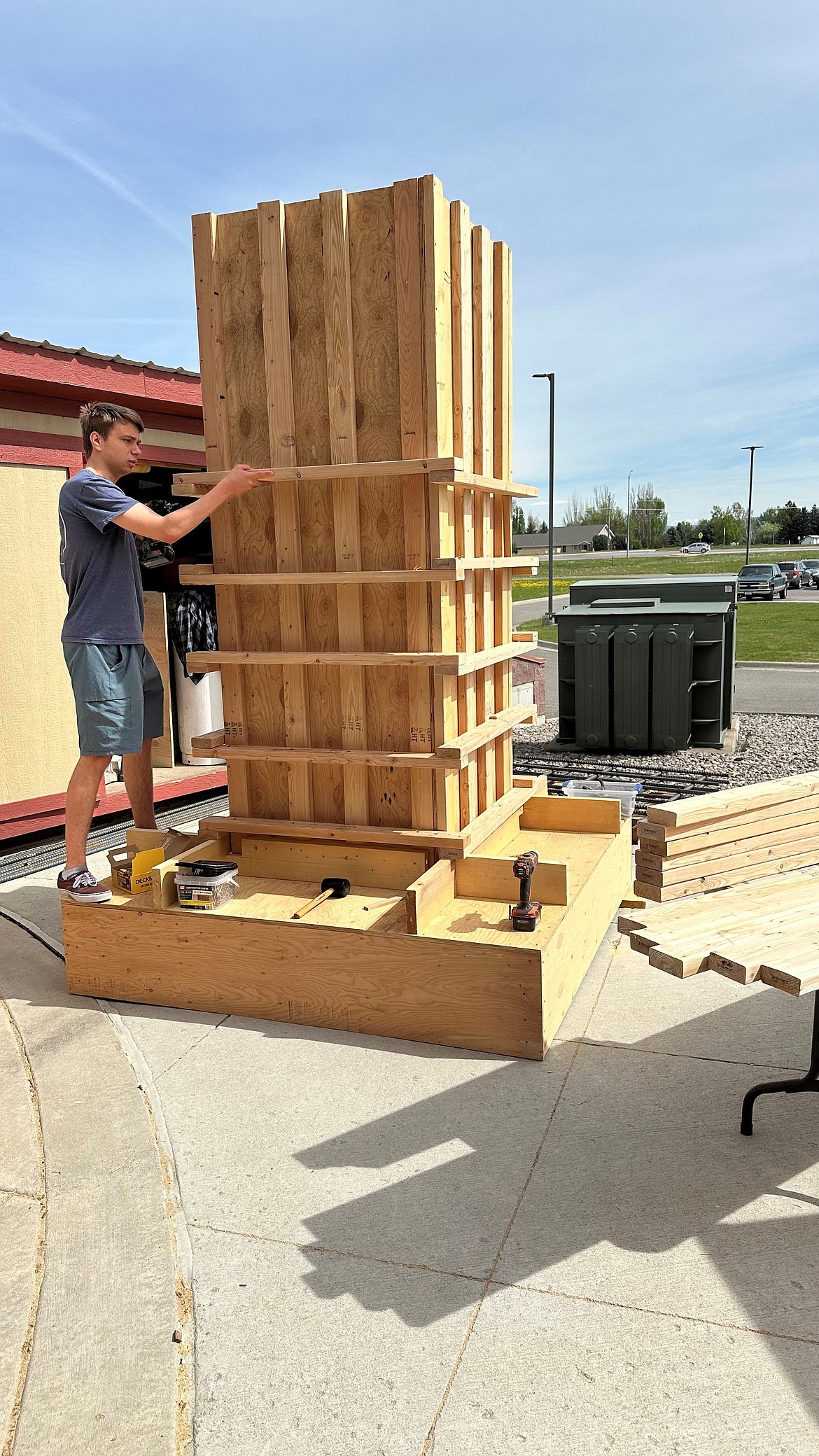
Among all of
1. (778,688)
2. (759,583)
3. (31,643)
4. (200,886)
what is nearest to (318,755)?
(200,886)

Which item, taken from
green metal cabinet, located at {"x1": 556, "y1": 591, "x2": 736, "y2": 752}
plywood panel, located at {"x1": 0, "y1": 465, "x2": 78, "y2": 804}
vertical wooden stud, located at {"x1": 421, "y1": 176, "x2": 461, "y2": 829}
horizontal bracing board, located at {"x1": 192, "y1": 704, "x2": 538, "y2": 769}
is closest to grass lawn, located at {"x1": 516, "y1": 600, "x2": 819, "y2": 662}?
green metal cabinet, located at {"x1": 556, "y1": 591, "x2": 736, "y2": 752}

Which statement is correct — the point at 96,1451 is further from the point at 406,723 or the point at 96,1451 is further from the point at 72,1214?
the point at 406,723

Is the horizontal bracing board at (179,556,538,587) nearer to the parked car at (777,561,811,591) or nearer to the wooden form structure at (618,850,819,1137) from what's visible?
the wooden form structure at (618,850,819,1137)

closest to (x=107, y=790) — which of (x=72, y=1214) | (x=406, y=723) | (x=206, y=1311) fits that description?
(x=406, y=723)

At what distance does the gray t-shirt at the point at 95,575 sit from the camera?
472 centimetres

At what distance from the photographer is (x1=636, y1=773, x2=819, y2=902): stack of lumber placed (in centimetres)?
418

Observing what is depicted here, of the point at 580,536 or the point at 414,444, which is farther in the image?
the point at 580,536

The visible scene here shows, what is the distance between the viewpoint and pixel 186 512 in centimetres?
458

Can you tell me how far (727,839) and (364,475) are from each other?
225 cm

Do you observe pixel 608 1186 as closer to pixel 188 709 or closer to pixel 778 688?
pixel 188 709

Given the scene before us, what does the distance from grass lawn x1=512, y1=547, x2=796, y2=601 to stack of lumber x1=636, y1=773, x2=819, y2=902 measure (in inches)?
2166

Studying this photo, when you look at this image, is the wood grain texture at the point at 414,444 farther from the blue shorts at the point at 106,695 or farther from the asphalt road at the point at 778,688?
the asphalt road at the point at 778,688

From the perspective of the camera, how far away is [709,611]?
409 inches

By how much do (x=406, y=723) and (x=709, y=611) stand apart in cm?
647
